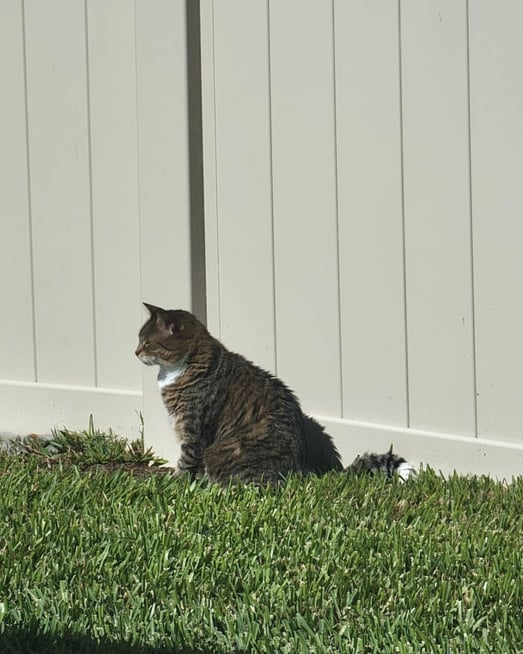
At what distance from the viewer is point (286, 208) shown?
5.54 metres

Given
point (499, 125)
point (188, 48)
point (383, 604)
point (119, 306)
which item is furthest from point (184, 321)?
point (383, 604)

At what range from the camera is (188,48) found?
5.75 m

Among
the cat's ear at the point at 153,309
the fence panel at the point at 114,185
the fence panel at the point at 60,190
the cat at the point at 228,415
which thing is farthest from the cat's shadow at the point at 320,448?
the fence panel at the point at 60,190

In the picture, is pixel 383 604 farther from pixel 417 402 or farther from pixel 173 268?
pixel 173 268

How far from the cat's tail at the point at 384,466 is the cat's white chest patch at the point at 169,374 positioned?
2.80 feet

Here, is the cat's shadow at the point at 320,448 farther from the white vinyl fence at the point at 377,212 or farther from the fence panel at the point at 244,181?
the fence panel at the point at 244,181

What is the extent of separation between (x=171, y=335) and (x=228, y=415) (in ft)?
1.55

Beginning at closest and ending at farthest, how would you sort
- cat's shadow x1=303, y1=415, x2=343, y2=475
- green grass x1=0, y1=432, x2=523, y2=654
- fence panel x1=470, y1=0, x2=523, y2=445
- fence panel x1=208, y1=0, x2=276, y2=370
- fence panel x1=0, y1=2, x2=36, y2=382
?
green grass x1=0, y1=432, x2=523, y2=654, fence panel x1=470, y1=0, x2=523, y2=445, cat's shadow x1=303, y1=415, x2=343, y2=475, fence panel x1=208, y1=0, x2=276, y2=370, fence panel x1=0, y1=2, x2=36, y2=382

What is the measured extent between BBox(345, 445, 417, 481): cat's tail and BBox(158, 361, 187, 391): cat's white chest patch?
85 centimetres

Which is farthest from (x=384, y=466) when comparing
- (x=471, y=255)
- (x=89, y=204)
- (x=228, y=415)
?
(x=89, y=204)

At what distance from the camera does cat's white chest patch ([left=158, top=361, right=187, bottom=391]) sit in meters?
5.55

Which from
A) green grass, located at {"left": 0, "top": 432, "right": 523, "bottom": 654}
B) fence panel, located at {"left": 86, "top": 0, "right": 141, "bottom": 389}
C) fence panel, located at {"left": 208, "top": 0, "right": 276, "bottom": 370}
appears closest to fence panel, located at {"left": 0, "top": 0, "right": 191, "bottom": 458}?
fence panel, located at {"left": 86, "top": 0, "right": 141, "bottom": 389}

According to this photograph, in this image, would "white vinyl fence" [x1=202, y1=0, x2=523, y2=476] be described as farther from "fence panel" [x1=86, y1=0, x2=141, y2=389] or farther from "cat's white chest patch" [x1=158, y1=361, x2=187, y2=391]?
"fence panel" [x1=86, y1=0, x2=141, y2=389]

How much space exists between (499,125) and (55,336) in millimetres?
2819
